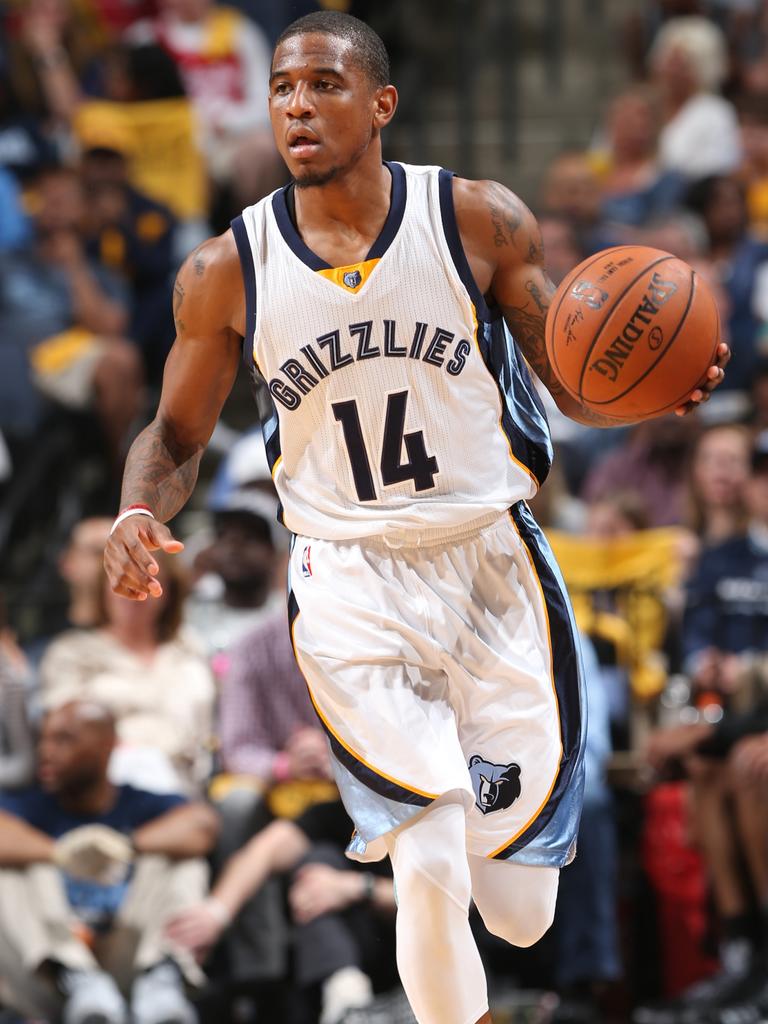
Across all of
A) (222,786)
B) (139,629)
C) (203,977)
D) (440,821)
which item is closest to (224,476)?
(139,629)

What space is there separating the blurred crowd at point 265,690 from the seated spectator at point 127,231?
0.05 ft

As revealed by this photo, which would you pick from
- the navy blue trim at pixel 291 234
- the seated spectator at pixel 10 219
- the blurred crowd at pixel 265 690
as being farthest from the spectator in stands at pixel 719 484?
the seated spectator at pixel 10 219

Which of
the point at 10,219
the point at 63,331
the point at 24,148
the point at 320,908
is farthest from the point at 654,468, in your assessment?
the point at 24,148

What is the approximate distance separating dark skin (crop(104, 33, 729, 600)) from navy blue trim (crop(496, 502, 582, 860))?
12.7 inches

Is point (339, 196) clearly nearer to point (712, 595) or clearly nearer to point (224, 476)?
point (712, 595)

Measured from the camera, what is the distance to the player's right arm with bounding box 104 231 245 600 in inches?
171

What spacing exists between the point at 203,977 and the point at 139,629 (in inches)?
59.7

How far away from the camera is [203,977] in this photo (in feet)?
21.7

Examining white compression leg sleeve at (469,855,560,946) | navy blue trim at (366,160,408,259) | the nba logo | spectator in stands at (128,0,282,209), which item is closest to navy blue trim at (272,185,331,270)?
navy blue trim at (366,160,408,259)

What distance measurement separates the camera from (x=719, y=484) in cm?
780

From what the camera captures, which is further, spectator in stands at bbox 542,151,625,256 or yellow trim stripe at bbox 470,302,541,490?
spectator in stands at bbox 542,151,625,256

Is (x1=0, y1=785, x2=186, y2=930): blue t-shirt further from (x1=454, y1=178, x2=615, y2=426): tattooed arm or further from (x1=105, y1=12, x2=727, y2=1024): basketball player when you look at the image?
(x1=454, y1=178, x2=615, y2=426): tattooed arm

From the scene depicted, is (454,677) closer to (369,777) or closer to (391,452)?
(369,777)

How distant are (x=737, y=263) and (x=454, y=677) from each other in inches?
224
